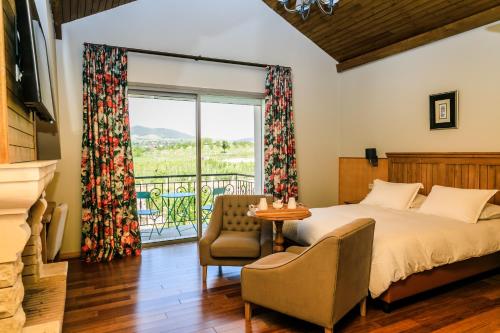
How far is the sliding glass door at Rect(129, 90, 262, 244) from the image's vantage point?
15.9 ft

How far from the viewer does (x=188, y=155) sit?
16.6ft

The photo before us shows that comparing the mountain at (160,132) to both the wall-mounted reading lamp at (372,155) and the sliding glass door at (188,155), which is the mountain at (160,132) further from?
the wall-mounted reading lamp at (372,155)

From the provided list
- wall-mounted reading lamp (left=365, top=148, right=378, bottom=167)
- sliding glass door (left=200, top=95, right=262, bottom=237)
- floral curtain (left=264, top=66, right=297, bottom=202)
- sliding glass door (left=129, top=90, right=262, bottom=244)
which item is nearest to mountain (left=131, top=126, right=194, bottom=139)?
sliding glass door (left=129, top=90, right=262, bottom=244)

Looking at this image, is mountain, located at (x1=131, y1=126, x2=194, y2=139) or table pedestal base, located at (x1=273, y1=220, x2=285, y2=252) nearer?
table pedestal base, located at (x1=273, y1=220, x2=285, y2=252)

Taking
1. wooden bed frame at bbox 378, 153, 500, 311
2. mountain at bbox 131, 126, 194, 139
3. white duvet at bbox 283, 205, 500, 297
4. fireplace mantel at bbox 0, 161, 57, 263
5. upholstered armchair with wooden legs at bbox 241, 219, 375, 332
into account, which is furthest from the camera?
mountain at bbox 131, 126, 194, 139

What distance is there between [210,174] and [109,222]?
1634mm

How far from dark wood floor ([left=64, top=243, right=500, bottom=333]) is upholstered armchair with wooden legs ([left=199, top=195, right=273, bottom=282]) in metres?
0.28

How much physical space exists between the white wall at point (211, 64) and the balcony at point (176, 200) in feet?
3.33

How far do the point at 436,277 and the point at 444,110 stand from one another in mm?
2286

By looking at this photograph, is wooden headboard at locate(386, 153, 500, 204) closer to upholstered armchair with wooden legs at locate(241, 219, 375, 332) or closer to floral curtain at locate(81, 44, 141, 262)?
upholstered armchair with wooden legs at locate(241, 219, 375, 332)

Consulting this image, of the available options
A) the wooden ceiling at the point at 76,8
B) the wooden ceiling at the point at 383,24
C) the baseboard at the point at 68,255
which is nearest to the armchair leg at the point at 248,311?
the baseboard at the point at 68,255

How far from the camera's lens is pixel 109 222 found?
13.9ft

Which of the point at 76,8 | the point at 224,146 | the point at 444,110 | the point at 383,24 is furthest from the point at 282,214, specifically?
the point at 76,8

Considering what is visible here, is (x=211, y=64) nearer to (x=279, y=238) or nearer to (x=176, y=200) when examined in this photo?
(x=176, y=200)
